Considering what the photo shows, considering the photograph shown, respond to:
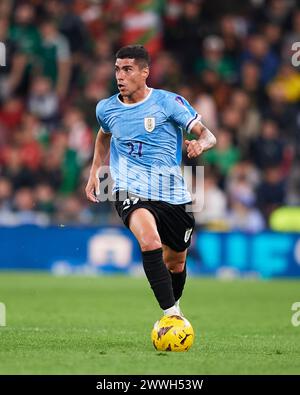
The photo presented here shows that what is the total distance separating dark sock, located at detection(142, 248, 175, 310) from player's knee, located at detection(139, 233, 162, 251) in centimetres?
3

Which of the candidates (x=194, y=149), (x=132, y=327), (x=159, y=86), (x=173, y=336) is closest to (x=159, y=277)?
(x=173, y=336)

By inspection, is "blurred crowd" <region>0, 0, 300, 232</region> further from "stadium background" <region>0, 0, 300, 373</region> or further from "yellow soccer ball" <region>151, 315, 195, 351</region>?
"yellow soccer ball" <region>151, 315, 195, 351</region>

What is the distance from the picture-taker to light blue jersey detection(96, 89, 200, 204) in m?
8.28

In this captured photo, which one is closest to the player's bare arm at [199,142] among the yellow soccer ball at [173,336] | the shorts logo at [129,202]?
the shorts logo at [129,202]

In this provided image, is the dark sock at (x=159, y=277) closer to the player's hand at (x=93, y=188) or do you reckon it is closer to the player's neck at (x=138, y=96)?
the player's hand at (x=93, y=188)

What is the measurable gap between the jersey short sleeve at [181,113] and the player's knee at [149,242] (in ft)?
3.11

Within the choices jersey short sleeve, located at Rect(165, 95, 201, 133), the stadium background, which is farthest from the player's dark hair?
the stadium background

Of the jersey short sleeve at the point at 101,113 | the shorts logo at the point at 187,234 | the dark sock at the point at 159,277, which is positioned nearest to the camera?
the dark sock at the point at 159,277

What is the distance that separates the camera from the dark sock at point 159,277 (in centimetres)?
780

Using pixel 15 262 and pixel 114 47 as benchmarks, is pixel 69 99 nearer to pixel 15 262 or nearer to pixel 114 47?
pixel 114 47

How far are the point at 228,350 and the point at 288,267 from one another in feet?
31.1

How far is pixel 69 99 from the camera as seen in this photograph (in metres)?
19.8

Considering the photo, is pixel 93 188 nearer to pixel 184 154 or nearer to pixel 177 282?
A: pixel 177 282
